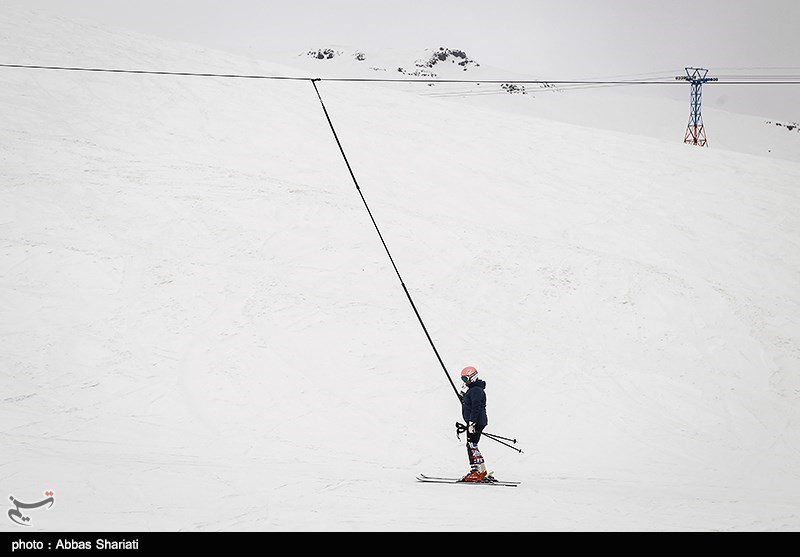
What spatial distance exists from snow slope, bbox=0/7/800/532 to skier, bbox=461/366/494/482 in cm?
29

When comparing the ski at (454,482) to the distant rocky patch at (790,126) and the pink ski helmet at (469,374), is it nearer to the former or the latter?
the pink ski helmet at (469,374)

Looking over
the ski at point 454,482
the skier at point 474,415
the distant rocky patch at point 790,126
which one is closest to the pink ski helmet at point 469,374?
the skier at point 474,415

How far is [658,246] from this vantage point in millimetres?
19297

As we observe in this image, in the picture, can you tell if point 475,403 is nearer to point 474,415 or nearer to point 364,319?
point 474,415

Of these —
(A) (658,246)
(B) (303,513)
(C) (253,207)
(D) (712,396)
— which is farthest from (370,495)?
(A) (658,246)

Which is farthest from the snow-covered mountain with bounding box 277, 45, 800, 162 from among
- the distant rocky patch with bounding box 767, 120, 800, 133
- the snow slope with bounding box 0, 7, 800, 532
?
the snow slope with bounding box 0, 7, 800, 532

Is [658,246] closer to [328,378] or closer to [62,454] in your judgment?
[328,378]

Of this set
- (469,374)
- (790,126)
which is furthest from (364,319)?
(790,126)

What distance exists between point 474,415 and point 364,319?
6.26 meters

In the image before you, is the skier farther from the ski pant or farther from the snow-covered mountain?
the snow-covered mountain

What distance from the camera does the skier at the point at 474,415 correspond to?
9.21 meters

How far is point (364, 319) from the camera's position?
15.1 metres

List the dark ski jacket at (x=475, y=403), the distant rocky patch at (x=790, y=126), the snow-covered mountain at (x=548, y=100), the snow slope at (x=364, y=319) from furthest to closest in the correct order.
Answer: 1. the distant rocky patch at (x=790, y=126)
2. the snow-covered mountain at (x=548, y=100)
3. the dark ski jacket at (x=475, y=403)
4. the snow slope at (x=364, y=319)

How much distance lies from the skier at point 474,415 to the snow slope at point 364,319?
290 millimetres
